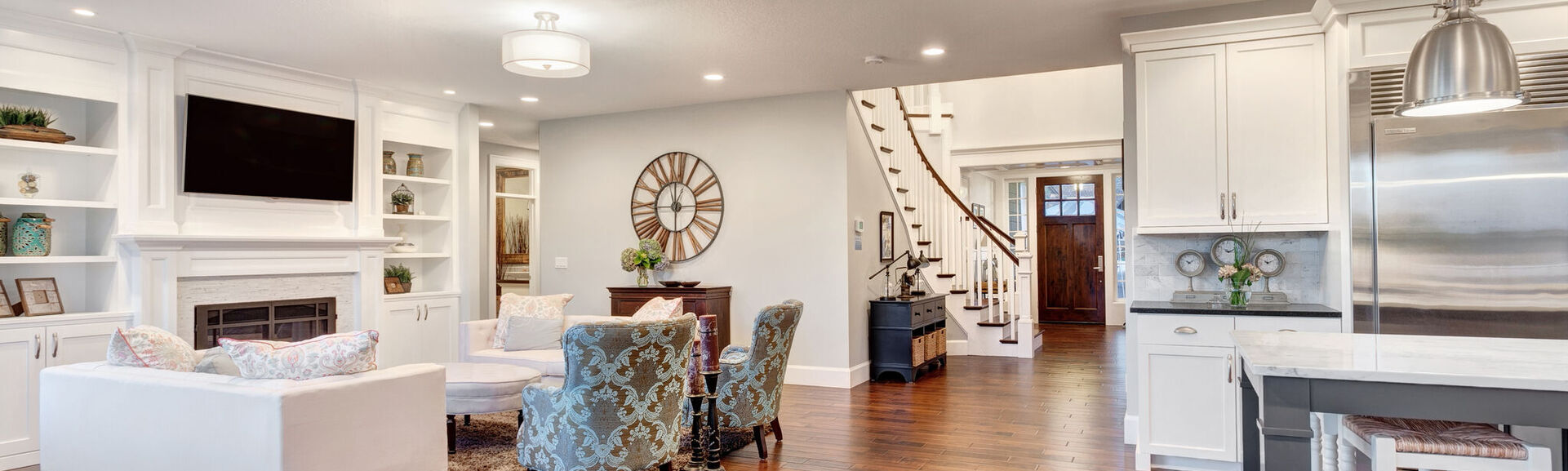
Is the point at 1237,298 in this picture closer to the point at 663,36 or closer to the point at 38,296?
the point at 663,36

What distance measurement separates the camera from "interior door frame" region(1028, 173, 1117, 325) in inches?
432

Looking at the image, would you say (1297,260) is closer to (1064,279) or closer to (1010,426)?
(1010,426)

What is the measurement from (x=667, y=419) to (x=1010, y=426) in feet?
7.57

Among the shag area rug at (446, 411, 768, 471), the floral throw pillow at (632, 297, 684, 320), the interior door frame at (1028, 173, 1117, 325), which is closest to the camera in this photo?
the shag area rug at (446, 411, 768, 471)

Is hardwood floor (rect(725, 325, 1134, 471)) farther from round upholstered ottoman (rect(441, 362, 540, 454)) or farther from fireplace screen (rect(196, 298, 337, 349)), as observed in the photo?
fireplace screen (rect(196, 298, 337, 349))

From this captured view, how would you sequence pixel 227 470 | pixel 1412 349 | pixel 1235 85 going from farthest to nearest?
pixel 1235 85 < pixel 227 470 < pixel 1412 349

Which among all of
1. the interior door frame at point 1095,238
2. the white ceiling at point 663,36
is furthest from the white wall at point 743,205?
the interior door frame at point 1095,238


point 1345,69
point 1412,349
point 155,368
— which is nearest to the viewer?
point 1412,349

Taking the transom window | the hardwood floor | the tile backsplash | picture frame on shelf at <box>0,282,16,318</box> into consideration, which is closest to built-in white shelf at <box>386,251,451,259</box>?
picture frame on shelf at <box>0,282,16,318</box>

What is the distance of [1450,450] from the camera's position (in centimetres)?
214

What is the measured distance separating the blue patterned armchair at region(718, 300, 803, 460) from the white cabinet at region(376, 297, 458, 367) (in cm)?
325

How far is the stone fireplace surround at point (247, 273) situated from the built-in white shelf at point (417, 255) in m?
0.27

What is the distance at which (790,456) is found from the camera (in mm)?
4215

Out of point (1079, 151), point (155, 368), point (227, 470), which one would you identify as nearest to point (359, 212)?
point (155, 368)
